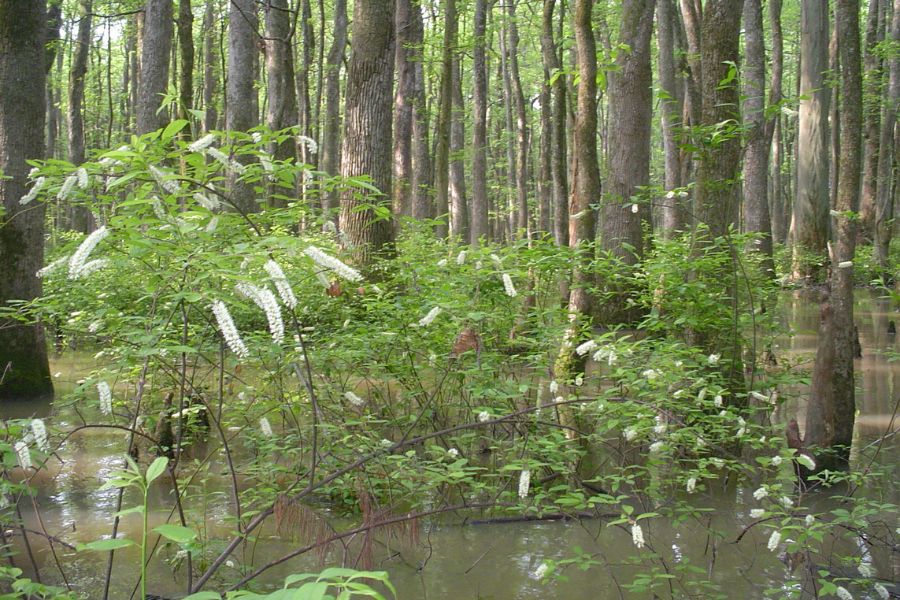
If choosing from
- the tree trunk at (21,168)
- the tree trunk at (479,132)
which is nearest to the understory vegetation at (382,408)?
the tree trunk at (21,168)

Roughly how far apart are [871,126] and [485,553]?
20.4 m

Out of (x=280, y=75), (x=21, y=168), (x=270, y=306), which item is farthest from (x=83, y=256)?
(x=280, y=75)

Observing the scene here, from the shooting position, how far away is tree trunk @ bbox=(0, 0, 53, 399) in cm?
764

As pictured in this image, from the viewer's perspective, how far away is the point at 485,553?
439 centimetres

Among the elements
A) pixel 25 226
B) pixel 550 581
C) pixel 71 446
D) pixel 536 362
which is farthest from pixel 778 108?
pixel 25 226

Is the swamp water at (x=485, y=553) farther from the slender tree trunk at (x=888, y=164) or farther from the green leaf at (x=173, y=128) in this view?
the slender tree trunk at (x=888, y=164)

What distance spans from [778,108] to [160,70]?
11.1 m

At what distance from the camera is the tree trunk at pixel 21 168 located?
7.64 m

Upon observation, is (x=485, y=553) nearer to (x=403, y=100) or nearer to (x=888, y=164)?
(x=403, y=100)

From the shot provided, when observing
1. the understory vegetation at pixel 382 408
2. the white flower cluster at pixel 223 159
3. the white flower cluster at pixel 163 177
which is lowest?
the understory vegetation at pixel 382 408

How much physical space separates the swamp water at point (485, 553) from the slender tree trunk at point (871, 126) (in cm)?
1546

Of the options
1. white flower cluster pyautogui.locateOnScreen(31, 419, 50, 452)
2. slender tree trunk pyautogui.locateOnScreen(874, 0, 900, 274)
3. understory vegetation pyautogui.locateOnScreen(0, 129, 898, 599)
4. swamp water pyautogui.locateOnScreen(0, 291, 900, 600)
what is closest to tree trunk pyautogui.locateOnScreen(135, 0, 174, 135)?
understory vegetation pyautogui.locateOnScreen(0, 129, 898, 599)

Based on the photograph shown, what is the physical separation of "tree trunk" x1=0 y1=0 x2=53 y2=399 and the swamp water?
2.68m

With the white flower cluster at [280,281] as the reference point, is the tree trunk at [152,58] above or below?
above
